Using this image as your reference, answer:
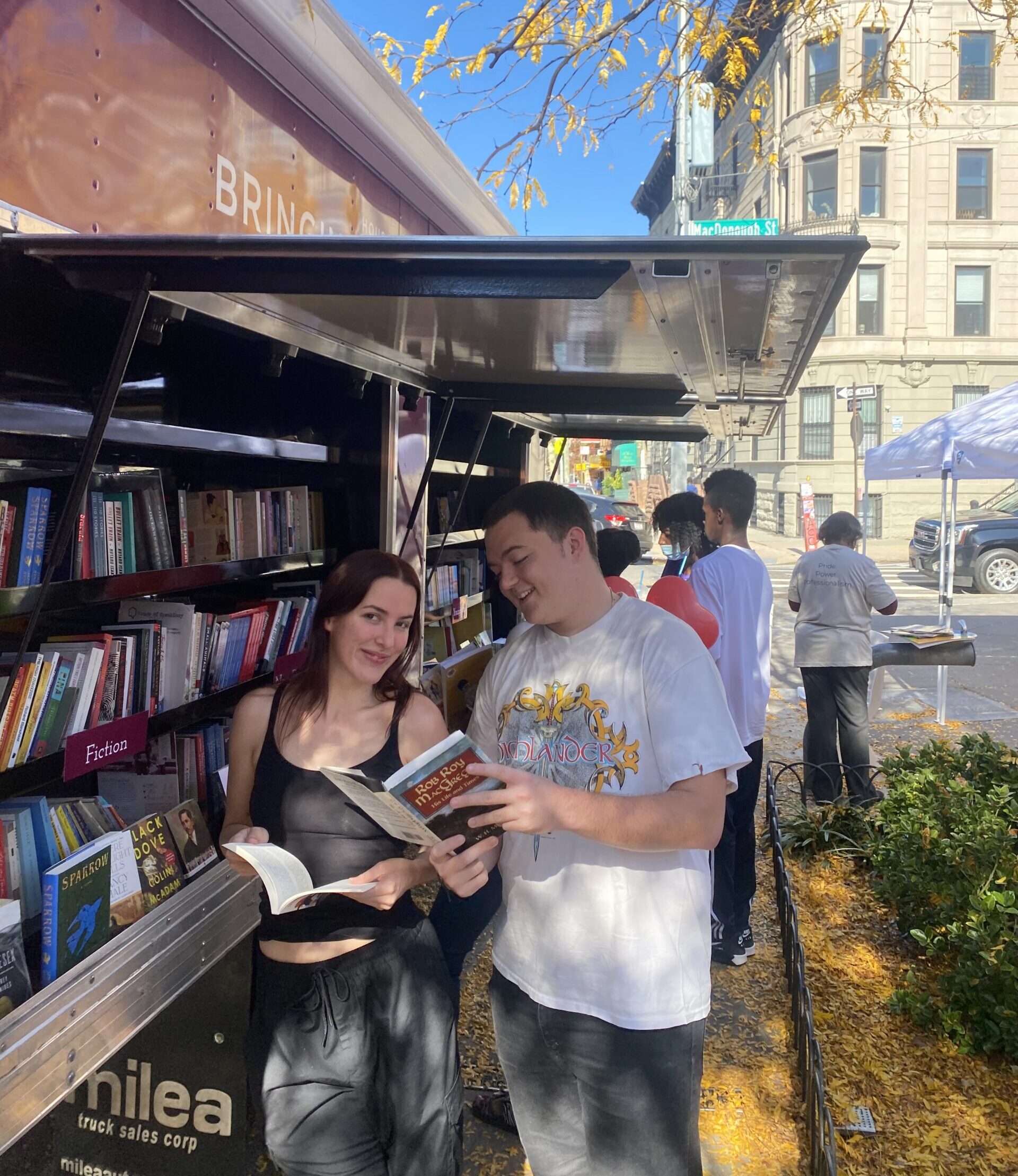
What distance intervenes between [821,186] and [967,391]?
24.8 feet

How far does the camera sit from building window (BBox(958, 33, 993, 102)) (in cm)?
2491

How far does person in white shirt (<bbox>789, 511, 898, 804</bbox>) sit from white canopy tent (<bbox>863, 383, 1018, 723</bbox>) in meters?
2.03

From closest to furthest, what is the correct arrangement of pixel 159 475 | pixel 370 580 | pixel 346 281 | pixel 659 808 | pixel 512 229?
pixel 659 808
pixel 346 281
pixel 370 580
pixel 159 475
pixel 512 229

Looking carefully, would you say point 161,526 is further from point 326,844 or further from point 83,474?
point 326,844

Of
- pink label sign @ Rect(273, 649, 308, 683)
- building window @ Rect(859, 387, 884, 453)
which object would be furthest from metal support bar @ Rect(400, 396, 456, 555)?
building window @ Rect(859, 387, 884, 453)

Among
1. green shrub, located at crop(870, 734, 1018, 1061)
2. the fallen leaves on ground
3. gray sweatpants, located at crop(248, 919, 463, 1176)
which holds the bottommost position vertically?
the fallen leaves on ground

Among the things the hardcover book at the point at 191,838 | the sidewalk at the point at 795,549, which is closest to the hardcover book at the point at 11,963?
the hardcover book at the point at 191,838

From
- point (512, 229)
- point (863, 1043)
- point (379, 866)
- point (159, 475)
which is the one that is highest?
point (512, 229)

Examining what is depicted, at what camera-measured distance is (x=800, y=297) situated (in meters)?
1.96

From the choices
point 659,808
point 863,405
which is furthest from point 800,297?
point 863,405

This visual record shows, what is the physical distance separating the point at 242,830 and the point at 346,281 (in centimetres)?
121

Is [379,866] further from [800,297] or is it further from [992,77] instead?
[992,77]

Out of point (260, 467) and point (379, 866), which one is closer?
point (379, 866)

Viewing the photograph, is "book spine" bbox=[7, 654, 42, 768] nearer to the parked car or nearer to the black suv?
the black suv
